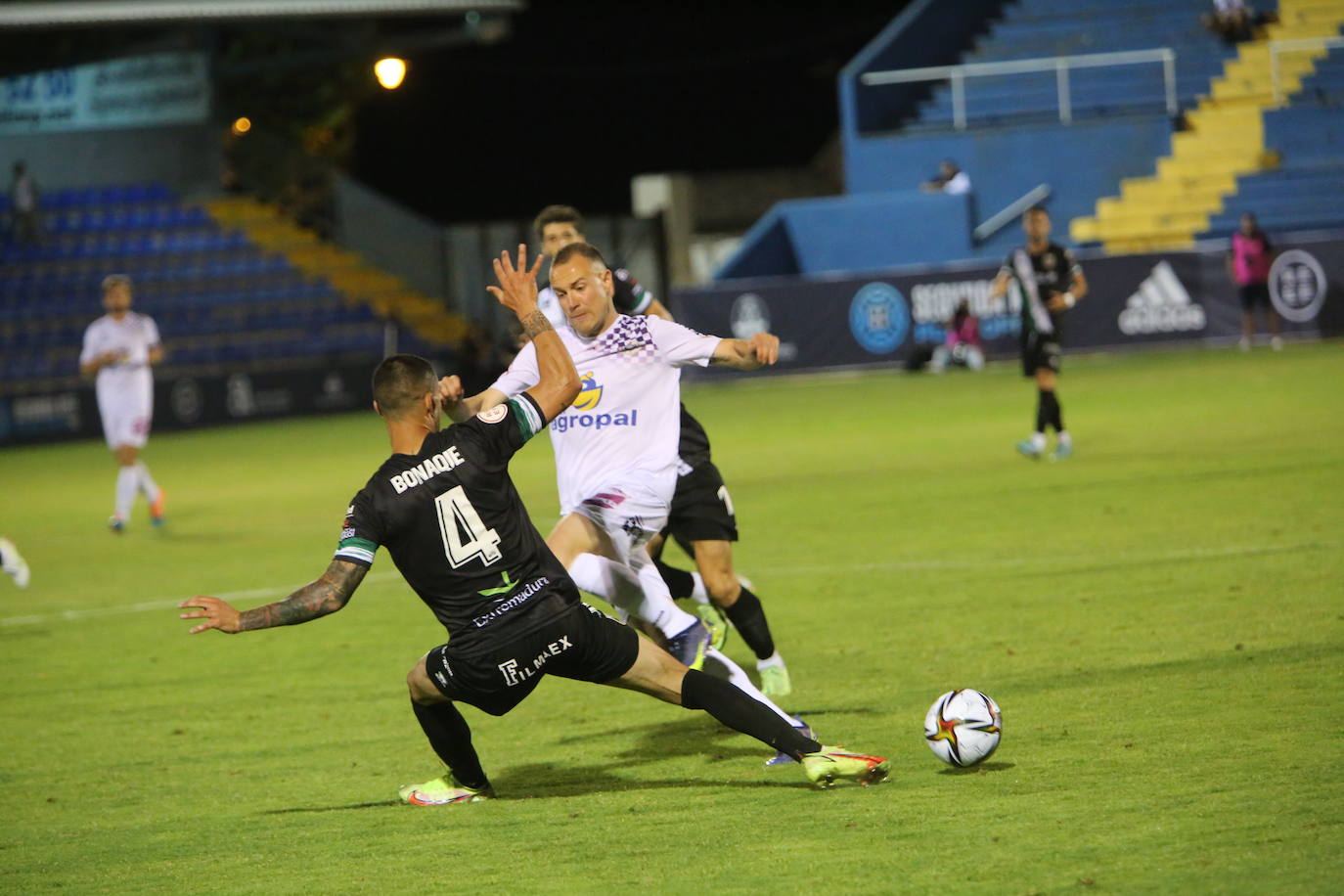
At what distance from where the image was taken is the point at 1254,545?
11.2 m

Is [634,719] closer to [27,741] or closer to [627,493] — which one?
[627,493]

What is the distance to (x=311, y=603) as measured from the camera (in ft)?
20.4

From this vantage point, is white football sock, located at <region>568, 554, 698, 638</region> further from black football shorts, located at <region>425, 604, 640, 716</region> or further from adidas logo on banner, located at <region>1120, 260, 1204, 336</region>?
adidas logo on banner, located at <region>1120, 260, 1204, 336</region>

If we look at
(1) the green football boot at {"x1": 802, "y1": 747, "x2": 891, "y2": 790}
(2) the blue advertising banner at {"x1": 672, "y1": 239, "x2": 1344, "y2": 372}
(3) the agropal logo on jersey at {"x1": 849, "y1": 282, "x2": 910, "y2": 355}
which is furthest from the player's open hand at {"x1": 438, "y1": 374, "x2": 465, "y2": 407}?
(3) the agropal logo on jersey at {"x1": 849, "y1": 282, "x2": 910, "y2": 355}

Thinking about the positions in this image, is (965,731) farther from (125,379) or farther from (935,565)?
(125,379)

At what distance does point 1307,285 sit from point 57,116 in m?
26.2

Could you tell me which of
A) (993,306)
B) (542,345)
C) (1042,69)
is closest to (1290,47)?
(1042,69)

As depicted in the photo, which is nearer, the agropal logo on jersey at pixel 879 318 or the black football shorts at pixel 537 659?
the black football shorts at pixel 537 659

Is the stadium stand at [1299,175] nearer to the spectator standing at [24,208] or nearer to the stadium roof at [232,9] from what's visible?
the stadium roof at [232,9]

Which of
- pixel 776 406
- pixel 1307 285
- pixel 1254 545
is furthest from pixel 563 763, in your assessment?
pixel 1307 285

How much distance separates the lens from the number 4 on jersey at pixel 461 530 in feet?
20.9

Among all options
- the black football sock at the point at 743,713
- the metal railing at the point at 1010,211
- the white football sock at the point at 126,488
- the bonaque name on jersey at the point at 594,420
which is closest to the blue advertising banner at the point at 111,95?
the metal railing at the point at 1010,211

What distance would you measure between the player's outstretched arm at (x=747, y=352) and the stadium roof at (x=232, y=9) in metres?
26.4

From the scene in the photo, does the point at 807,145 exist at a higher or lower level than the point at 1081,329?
higher
